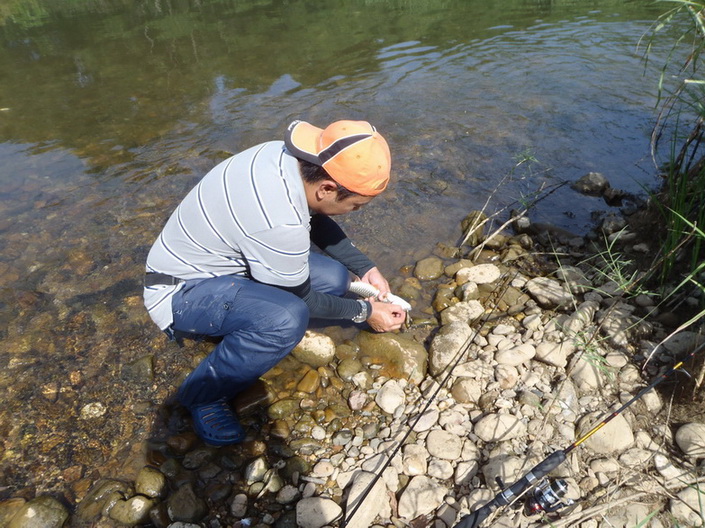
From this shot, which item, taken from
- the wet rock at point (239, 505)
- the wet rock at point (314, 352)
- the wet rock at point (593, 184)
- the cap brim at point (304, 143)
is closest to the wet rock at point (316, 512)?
the wet rock at point (239, 505)

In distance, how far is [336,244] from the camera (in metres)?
3.23

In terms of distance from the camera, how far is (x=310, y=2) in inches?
530

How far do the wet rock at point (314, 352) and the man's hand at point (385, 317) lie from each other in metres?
0.32

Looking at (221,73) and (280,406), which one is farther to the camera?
(221,73)

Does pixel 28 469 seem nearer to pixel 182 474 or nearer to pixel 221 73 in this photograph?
pixel 182 474

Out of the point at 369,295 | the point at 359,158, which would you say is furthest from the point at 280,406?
the point at 359,158

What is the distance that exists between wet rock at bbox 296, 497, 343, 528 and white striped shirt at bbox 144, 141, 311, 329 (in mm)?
1030

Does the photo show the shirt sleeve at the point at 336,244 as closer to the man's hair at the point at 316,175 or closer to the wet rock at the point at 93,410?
the man's hair at the point at 316,175

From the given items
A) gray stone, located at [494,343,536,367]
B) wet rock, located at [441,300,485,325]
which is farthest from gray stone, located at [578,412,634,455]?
wet rock, located at [441,300,485,325]

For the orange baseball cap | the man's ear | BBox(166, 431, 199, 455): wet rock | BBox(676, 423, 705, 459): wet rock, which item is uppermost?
the orange baseball cap

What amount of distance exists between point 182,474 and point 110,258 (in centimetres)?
221

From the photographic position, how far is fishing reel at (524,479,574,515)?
193 centimetres

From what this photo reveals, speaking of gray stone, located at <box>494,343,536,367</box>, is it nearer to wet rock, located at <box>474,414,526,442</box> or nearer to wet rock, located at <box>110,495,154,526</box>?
wet rock, located at <box>474,414,526,442</box>

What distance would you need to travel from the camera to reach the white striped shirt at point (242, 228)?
2.19 meters
